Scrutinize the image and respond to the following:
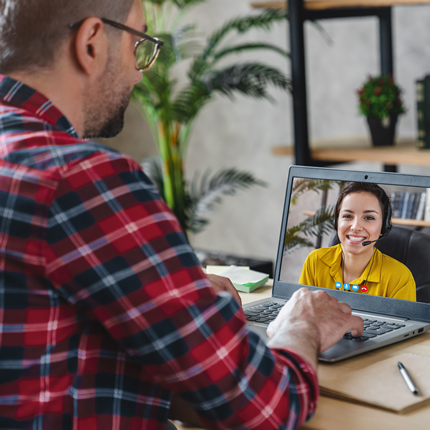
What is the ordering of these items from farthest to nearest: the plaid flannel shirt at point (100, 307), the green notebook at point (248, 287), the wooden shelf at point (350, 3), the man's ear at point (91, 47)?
the wooden shelf at point (350, 3), the green notebook at point (248, 287), the man's ear at point (91, 47), the plaid flannel shirt at point (100, 307)

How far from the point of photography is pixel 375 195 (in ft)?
3.34

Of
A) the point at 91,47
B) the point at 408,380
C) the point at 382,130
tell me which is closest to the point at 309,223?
the point at 408,380

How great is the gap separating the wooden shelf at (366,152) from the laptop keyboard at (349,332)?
1077mm

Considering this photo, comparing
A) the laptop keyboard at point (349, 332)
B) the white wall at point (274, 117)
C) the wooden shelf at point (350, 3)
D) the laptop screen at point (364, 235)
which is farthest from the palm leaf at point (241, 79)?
the laptop keyboard at point (349, 332)

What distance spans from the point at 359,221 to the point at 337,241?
5cm

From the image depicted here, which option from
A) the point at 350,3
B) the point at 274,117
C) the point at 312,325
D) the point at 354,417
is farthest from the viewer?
the point at 274,117

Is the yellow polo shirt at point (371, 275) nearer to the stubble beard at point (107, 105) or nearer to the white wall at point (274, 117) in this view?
the stubble beard at point (107, 105)

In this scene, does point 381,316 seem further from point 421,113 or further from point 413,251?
point 421,113

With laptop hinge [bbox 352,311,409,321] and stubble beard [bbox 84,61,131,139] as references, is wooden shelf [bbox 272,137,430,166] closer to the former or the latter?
laptop hinge [bbox 352,311,409,321]

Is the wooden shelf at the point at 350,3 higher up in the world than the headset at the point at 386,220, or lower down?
higher up

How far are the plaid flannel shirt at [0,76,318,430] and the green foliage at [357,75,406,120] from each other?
1.74m

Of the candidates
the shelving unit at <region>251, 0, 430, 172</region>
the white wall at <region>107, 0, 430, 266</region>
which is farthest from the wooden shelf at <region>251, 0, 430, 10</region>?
the white wall at <region>107, 0, 430, 266</region>

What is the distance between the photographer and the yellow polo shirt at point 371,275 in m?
0.98

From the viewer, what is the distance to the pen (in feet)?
2.41
